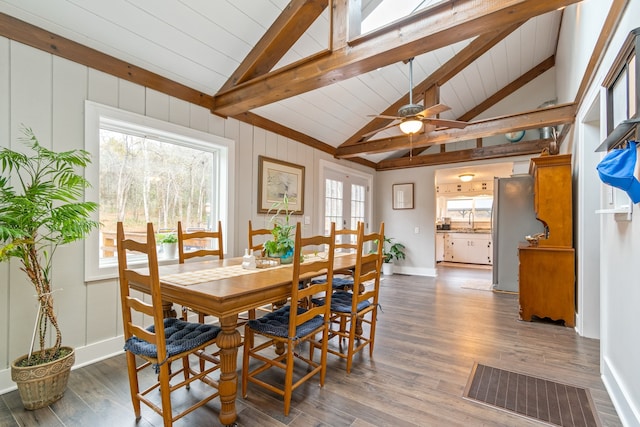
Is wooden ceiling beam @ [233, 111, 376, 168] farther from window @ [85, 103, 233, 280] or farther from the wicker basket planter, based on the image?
the wicker basket planter

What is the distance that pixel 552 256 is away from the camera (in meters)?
3.33

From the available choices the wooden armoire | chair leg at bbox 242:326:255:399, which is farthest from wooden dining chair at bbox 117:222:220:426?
the wooden armoire

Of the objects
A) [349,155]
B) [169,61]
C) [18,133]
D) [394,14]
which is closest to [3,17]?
[18,133]

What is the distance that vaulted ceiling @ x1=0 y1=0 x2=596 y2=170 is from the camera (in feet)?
6.57

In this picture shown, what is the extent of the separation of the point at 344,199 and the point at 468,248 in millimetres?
4420

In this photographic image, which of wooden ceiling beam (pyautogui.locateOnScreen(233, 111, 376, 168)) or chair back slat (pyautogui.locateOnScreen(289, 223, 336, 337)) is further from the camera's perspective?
wooden ceiling beam (pyautogui.locateOnScreen(233, 111, 376, 168))

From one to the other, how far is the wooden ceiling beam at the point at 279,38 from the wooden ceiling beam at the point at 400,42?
178 mm

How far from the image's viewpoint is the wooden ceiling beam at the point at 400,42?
1.71 metres

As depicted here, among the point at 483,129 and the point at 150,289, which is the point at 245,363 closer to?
the point at 150,289

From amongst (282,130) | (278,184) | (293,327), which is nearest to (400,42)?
(293,327)

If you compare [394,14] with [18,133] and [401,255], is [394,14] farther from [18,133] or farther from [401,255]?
[401,255]

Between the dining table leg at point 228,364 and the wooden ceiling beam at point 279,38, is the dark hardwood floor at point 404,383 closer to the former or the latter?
the dining table leg at point 228,364

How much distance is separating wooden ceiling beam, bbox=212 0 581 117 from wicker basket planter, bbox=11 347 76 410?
8.26 feet

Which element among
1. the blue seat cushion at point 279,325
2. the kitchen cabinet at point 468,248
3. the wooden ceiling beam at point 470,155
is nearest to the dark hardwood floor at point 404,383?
the blue seat cushion at point 279,325
